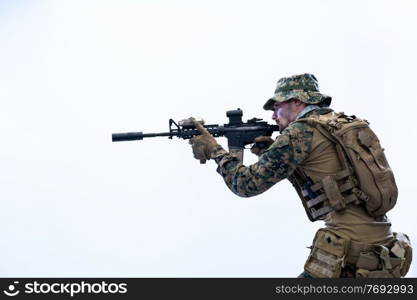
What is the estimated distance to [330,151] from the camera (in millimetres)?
6598

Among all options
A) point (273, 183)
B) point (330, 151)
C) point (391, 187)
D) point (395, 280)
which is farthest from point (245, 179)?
point (395, 280)

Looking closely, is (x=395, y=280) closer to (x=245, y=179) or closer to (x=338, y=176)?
(x=338, y=176)

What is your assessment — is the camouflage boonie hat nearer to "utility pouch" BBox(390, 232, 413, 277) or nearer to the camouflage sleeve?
the camouflage sleeve

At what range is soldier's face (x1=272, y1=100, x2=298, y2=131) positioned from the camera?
7055mm

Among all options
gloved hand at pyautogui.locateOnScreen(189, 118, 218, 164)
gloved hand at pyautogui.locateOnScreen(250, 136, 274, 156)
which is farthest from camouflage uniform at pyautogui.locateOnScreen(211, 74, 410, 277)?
gloved hand at pyautogui.locateOnScreen(250, 136, 274, 156)

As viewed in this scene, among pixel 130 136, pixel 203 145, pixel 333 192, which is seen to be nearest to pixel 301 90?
pixel 333 192

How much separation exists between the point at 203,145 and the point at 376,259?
2320 millimetres

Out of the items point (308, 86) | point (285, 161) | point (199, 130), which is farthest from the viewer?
point (199, 130)

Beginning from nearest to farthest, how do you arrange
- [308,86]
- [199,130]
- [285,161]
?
[285,161] → [308,86] → [199,130]

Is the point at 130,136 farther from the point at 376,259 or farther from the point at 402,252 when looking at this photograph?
the point at 402,252

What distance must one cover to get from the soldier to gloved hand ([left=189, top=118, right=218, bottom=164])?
0.61 metres

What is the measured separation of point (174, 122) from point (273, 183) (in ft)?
5.99

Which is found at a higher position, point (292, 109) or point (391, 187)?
point (292, 109)

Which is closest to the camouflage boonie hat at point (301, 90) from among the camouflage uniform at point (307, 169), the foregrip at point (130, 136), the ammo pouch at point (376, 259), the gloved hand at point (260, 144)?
the camouflage uniform at point (307, 169)
